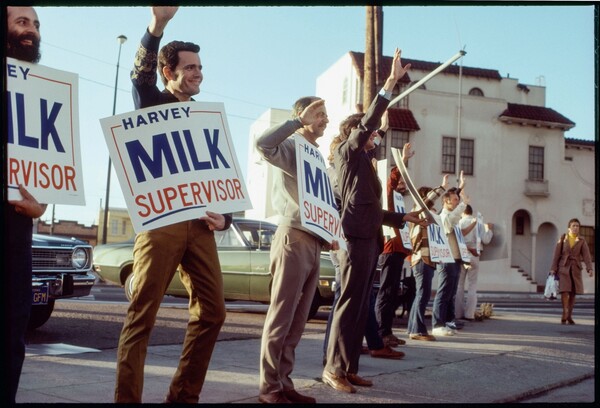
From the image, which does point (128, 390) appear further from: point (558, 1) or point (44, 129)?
point (558, 1)

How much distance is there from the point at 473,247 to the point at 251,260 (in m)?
3.68

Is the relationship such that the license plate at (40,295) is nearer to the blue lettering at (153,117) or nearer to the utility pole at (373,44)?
the blue lettering at (153,117)

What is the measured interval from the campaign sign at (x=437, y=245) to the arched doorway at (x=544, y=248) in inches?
1194

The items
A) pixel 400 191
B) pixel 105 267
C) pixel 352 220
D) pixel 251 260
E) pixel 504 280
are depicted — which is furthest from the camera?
pixel 504 280

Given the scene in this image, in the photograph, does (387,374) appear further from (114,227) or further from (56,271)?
(114,227)

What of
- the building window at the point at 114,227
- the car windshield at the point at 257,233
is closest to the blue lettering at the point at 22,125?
the car windshield at the point at 257,233

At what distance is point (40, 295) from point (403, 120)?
28999 mm

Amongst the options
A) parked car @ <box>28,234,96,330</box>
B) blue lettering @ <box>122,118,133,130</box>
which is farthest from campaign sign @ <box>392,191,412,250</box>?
blue lettering @ <box>122,118,133,130</box>

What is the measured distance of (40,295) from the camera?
727 centimetres

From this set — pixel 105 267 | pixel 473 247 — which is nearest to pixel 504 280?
pixel 473 247

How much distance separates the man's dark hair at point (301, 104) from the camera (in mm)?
4828

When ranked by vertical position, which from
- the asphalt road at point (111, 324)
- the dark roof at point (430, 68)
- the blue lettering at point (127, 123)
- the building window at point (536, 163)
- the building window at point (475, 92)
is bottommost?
the asphalt road at point (111, 324)

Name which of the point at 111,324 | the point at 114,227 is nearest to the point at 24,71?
the point at 111,324

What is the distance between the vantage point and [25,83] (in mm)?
3424
